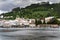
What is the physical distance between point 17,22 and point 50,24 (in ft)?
19.0

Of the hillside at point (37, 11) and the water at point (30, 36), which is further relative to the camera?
the hillside at point (37, 11)

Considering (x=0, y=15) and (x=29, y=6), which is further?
(x=29, y=6)

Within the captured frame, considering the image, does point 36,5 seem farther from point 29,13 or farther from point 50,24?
point 50,24

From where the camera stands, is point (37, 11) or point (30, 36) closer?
point (30, 36)

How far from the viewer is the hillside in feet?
110

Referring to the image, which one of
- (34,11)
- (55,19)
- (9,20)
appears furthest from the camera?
(34,11)

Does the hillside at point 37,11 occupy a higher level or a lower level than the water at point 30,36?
higher

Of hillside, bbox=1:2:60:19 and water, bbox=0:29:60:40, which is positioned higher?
hillside, bbox=1:2:60:19

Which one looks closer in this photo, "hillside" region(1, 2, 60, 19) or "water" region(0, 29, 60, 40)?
"water" region(0, 29, 60, 40)

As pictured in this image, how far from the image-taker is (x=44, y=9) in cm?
3603

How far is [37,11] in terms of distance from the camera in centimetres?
3609

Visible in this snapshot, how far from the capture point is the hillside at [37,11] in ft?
110

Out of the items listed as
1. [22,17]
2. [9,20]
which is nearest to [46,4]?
[22,17]

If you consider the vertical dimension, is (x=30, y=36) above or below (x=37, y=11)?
below
